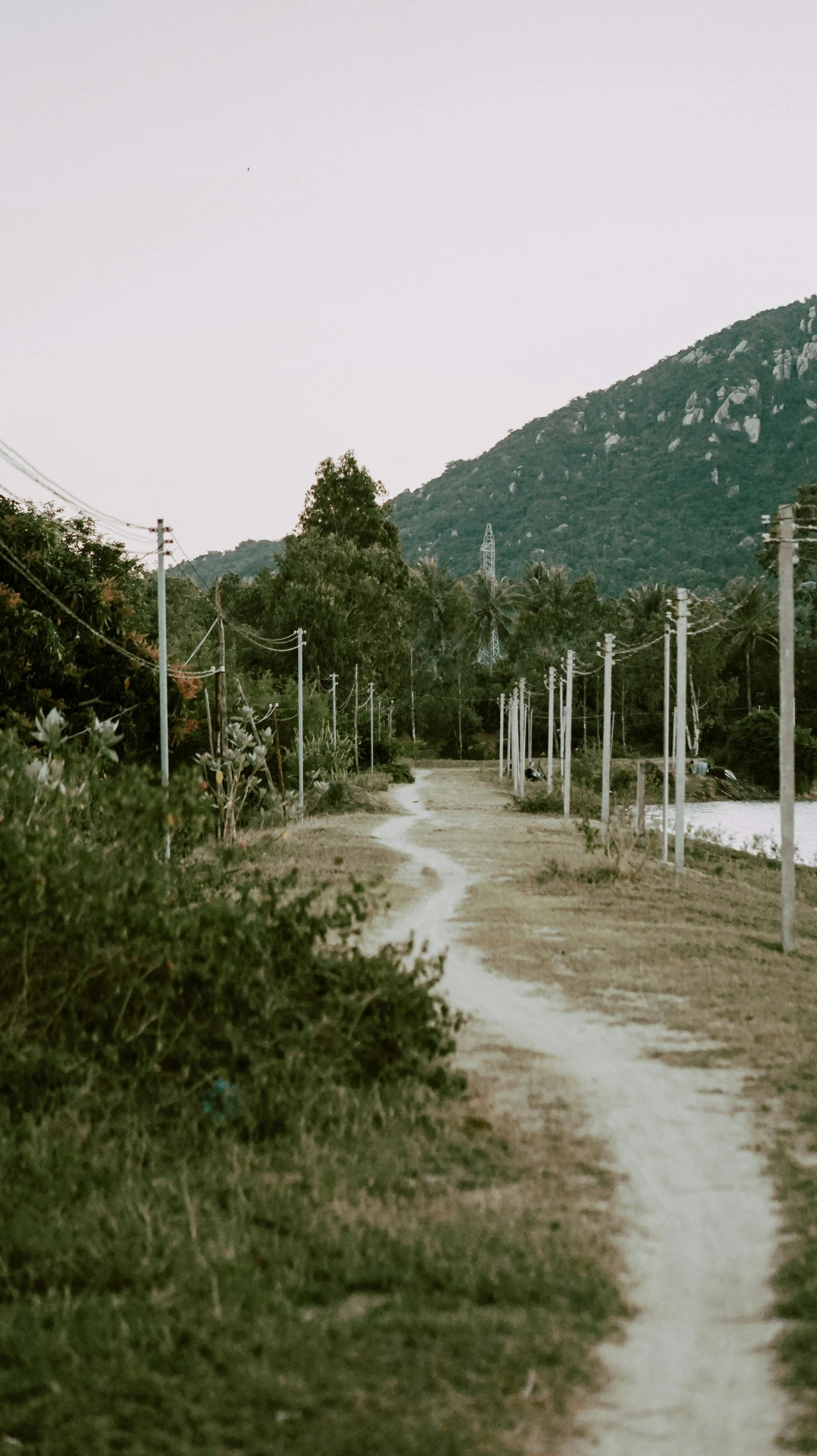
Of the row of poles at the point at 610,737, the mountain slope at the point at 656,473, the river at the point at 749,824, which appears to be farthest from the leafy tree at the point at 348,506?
the mountain slope at the point at 656,473

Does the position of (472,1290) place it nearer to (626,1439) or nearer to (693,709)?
(626,1439)

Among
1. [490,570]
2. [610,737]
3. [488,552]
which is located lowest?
[610,737]

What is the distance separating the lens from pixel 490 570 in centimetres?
9731

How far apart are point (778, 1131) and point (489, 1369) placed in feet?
11.3

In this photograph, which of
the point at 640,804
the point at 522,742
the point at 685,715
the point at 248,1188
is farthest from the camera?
the point at 522,742

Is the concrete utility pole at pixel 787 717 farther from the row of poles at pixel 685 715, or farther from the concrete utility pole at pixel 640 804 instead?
the concrete utility pole at pixel 640 804

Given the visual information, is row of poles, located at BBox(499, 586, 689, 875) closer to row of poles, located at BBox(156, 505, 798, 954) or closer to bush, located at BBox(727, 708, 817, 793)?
row of poles, located at BBox(156, 505, 798, 954)

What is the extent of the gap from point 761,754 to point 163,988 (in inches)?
2522

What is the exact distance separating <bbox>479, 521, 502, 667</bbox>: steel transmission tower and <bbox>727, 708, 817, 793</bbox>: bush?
2264 cm

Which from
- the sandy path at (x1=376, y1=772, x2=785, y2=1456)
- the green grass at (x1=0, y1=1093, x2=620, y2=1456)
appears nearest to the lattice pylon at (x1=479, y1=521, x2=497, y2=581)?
the sandy path at (x1=376, y1=772, x2=785, y2=1456)

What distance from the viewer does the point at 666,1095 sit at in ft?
27.9

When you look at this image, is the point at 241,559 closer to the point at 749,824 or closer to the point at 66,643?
the point at 749,824

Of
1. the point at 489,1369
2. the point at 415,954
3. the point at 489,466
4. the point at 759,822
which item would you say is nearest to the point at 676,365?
the point at 489,466

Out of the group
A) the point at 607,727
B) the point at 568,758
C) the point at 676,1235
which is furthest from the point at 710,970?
the point at 568,758
